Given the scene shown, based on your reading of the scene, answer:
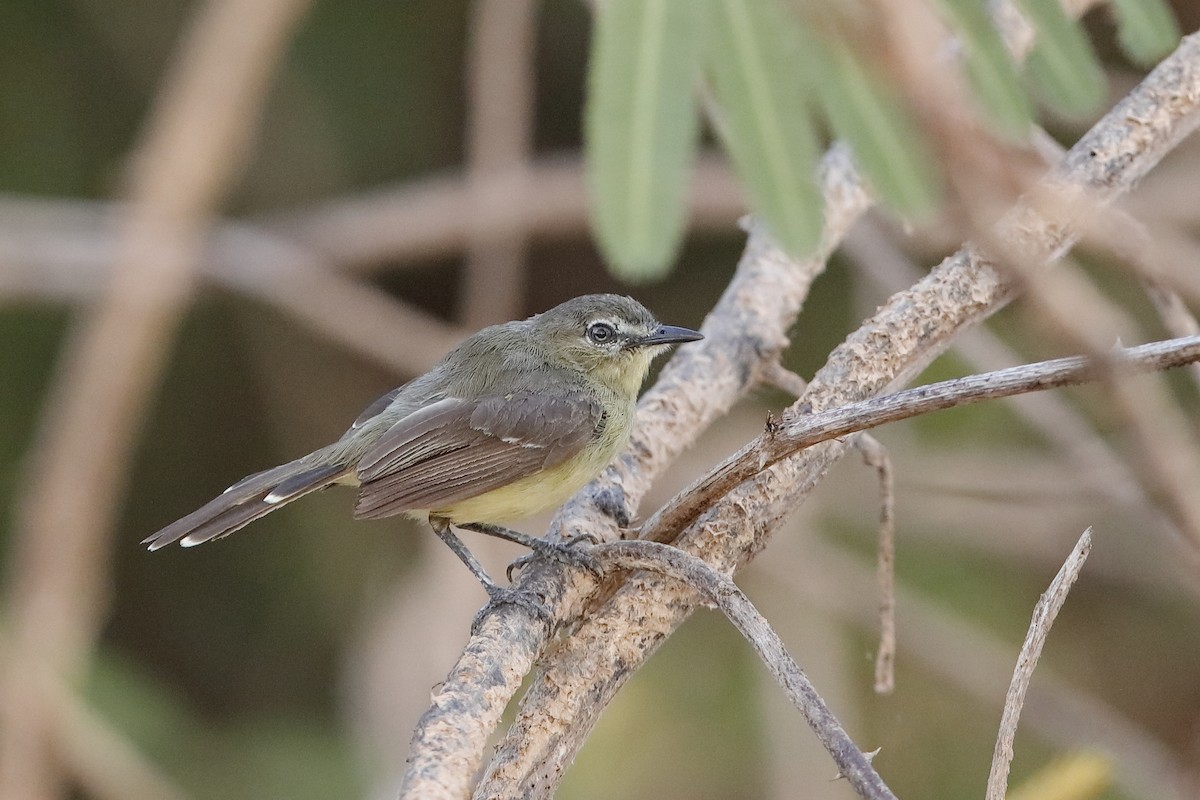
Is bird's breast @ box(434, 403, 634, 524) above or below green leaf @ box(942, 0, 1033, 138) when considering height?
above

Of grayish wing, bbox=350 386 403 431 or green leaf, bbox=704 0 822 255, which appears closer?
green leaf, bbox=704 0 822 255

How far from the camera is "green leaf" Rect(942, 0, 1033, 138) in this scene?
181 centimetres

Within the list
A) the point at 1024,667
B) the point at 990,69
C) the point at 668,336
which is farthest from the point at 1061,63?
the point at 668,336

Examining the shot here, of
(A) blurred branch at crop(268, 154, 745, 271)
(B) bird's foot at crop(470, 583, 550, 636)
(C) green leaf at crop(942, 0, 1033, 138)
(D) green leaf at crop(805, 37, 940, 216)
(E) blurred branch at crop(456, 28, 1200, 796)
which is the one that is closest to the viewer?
(D) green leaf at crop(805, 37, 940, 216)

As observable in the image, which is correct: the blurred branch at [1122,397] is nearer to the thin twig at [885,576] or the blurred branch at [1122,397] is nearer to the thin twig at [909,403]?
the thin twig at [909,403]

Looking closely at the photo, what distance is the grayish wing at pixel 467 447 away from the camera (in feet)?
12.4

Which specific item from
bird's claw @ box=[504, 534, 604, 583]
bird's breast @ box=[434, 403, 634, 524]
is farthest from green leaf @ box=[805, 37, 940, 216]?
bird's breast @ box=[434, 403, 634, 524]

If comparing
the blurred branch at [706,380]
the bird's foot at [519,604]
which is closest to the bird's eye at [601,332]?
the blurred branch at [706,380]

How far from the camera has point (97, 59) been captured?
20.8 feet

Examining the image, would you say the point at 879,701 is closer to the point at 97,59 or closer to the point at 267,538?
the point at 267,538

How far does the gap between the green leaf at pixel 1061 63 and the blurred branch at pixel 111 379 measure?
8.99ft

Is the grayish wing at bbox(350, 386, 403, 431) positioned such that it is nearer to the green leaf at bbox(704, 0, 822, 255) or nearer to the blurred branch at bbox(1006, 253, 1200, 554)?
the blurred branch at bbox(1006, 253, 1200, 554)

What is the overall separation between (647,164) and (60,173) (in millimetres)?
5288

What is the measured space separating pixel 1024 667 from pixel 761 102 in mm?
990
